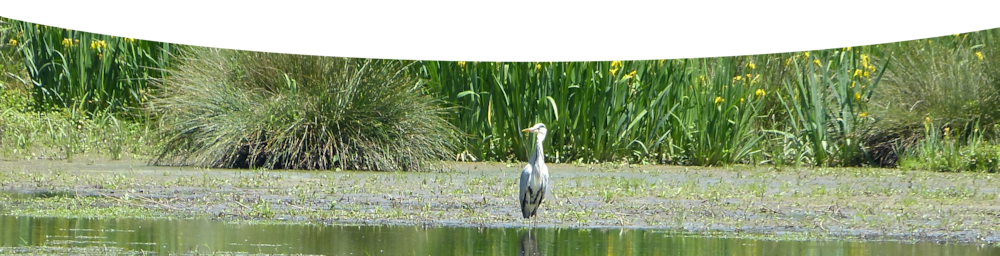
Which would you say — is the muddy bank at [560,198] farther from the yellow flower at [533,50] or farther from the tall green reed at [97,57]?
the tall green reed at [97,57]

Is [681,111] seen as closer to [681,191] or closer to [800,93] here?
[800,93]

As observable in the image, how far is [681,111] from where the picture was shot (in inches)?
589

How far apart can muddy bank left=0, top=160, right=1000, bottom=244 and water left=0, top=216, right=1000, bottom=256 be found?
380 millimetres

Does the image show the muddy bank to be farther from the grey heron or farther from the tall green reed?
the tall green reed

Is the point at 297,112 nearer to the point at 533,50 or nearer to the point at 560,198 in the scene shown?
the point at 533,50

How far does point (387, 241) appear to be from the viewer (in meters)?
7.60

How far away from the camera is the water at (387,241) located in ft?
23.5

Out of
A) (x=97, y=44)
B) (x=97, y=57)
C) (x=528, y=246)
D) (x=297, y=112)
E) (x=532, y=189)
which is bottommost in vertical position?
(x=528, y=246)

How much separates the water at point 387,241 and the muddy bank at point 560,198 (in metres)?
0.38

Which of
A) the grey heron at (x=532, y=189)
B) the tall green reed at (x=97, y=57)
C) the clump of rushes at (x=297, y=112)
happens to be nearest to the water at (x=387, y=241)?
the grey heron at (x=532, y=189)

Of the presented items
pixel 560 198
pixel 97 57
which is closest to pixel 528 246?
pixel 560 198

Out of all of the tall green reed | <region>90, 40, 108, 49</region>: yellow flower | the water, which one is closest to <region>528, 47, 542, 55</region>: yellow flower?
the tall green reed

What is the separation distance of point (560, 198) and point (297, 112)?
11.0 ft

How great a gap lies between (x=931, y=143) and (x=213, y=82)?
25.1ft
